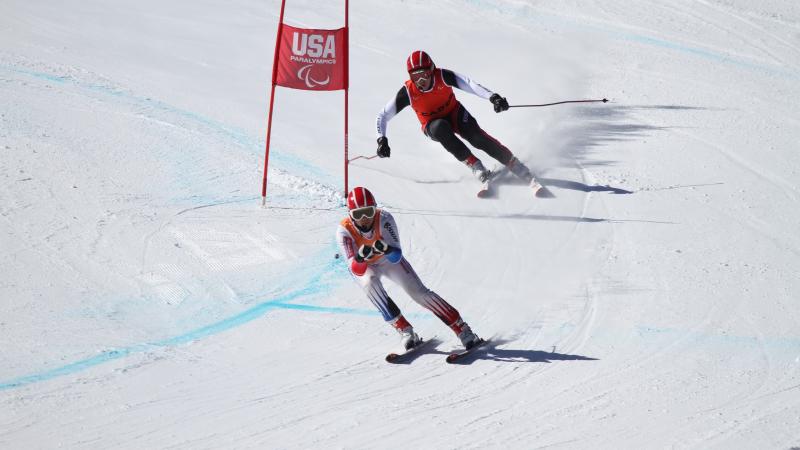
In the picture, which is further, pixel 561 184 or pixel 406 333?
pixel 561 184

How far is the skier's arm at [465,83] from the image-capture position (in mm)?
10672

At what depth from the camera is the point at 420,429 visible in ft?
21.5

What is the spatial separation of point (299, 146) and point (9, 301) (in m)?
4.83

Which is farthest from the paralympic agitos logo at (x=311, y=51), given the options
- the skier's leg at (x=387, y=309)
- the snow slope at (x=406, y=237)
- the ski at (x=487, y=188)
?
the skier's leg at (x=387, y=309)

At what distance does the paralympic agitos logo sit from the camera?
1008cm

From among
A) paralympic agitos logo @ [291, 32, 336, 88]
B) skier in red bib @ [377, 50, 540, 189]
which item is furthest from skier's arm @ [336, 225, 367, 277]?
skier in red bib @ [377, 50, 540, 189]

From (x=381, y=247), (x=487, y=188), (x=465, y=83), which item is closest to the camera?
(x=381, y=247)

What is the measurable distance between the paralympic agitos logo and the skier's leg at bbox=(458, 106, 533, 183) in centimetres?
181

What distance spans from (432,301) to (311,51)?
12.7 ft

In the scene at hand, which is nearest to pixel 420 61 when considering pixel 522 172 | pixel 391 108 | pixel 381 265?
pixel 391 108

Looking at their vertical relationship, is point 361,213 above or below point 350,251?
above

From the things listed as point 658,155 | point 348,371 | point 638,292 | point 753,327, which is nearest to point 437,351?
point 348,371

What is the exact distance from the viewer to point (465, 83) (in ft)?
35.1

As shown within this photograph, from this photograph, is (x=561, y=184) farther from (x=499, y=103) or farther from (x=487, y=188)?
(x=499, y=103)
